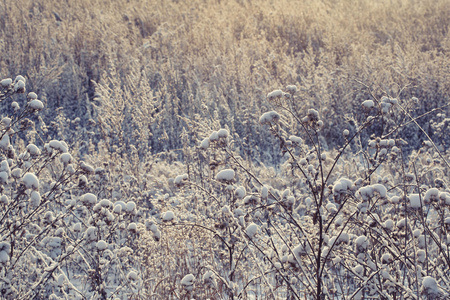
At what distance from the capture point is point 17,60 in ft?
18.8

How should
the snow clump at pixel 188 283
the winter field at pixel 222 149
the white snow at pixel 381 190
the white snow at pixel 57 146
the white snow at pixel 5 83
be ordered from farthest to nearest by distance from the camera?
1. the white snow at pixel 5 83
2. the white snow at pixel 57 146
3. the winter field at pixel 222 149
4. the snow clump at pixel 188 283
5. the white snow at pixel 381 190

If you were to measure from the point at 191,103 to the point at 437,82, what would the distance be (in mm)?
3707

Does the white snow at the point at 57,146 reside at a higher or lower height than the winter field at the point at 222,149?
higher

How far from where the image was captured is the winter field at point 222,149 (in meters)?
1.64

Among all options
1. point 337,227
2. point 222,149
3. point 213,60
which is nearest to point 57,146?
point 222,149

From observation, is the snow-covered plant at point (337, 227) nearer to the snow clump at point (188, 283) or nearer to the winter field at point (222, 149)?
the winter field at point (222, 149)

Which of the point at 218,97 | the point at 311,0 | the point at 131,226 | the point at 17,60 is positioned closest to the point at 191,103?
the point at 218,97

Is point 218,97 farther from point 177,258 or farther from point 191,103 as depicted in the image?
point 177,258

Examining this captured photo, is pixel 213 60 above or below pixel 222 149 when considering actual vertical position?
below

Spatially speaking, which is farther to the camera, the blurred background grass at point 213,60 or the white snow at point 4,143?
the blurred background grass at point 213,60

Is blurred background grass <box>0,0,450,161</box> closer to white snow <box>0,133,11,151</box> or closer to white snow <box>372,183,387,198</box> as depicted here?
white snow <box>0,133,11,151</box>

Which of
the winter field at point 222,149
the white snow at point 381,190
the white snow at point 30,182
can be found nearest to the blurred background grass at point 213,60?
the winter field at point 222,149

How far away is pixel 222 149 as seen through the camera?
1554mm

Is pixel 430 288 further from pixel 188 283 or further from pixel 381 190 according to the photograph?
pixel 188 283
